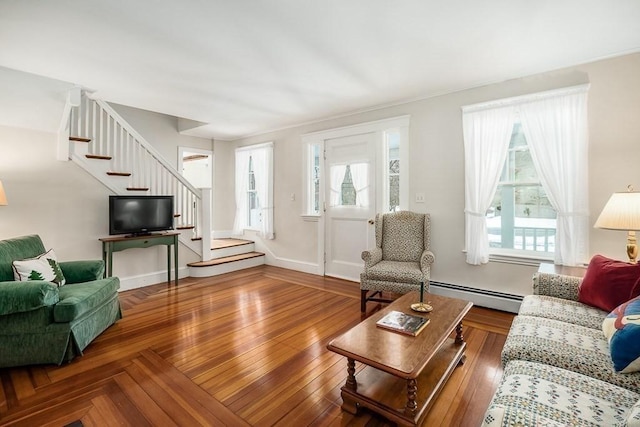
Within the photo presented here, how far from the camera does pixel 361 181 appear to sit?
4273 millimetres

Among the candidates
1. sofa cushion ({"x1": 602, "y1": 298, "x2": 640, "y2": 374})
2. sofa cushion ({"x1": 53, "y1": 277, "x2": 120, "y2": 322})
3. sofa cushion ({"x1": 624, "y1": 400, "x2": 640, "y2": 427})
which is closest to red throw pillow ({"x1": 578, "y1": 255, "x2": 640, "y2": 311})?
sofa cushion ({"x1": 602, "y1": 298, "x2": 640, "y2": 374})

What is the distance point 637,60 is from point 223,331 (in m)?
4.39

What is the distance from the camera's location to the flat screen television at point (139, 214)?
3698 mm

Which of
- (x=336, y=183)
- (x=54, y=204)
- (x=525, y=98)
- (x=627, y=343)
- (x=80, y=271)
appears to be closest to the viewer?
(x=627, y=343)

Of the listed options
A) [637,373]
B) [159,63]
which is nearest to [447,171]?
[637,373]

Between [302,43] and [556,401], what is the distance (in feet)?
A: 8.79

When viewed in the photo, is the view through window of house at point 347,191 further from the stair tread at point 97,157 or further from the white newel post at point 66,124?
the white newel post at point 66,124

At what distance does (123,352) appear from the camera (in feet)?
7.78

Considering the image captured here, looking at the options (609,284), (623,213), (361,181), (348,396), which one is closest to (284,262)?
(361,181)

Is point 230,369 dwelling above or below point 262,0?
below

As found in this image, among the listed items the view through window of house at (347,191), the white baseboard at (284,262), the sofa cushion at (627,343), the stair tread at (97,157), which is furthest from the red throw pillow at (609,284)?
the stair tread at (97,157)

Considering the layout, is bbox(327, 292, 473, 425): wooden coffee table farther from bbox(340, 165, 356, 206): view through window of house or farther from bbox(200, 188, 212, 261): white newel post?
bbox(200, 188, 212, 261): white newel post

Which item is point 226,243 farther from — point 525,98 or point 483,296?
point 525,98

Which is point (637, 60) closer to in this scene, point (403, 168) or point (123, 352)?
point (403, 168)
